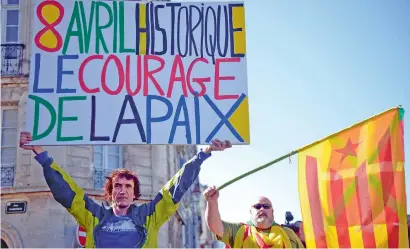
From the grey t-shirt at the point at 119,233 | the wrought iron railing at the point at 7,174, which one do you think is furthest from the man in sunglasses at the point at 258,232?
the wrought iron railing at the point at 7,174

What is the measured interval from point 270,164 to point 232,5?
153 centimetres

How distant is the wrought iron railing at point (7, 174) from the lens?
17938 mm

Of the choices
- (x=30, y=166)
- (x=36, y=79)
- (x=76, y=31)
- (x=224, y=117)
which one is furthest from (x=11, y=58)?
(x=224, y=117)

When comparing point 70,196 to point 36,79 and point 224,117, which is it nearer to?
point 36,79

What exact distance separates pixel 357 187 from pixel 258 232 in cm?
90

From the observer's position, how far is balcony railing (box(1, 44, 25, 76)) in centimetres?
1867

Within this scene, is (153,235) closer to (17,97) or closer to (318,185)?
(318,185)

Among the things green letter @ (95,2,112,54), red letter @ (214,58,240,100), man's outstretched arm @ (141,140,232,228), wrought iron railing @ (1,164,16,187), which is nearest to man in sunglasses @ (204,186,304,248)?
man's outstretched arm @ (141,140,232,228)

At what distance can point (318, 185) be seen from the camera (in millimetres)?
6344

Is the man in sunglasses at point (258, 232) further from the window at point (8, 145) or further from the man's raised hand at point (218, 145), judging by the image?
the window at point (8, 145)

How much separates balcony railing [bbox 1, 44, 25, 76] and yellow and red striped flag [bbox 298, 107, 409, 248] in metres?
13.4

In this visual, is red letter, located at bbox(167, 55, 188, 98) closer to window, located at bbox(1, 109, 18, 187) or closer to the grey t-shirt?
the grey t-shirt

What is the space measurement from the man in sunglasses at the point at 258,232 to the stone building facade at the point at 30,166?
11.9 metres

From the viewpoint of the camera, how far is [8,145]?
1833cm
